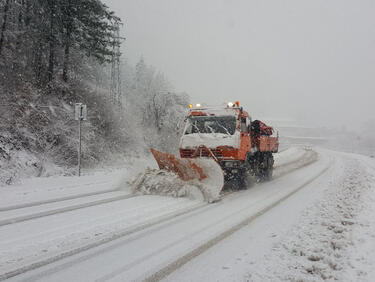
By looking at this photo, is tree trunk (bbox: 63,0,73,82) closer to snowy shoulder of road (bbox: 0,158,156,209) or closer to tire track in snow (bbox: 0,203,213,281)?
snowy shoulder of road (bbox: 0,158,156,209)

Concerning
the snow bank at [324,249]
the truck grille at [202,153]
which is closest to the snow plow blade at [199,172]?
the truck grille at [202,153]

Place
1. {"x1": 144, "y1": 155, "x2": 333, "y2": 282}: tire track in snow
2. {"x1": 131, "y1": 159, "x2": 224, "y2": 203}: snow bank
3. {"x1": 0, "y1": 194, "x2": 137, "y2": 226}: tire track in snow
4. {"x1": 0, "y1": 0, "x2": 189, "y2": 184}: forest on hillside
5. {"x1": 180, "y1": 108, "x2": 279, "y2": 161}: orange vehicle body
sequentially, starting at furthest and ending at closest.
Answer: {"x1": 0, "y1": 0, "x2": 189, "y2": 184}: forest on hillside → {"x1": 180, "y1": 108, "x2": 279, "y2": 161}: orange vehicle body → {"x1": 131, "y1": 159, "x2": 224, "y2": 203}: snow bank → {"x1": 0, "y1": 194, "x2": 137, "y2": 226}: tire track in snow → {"x1": 144, "y1": 155, "x2": 333, "y2": 282}: tire track in snow

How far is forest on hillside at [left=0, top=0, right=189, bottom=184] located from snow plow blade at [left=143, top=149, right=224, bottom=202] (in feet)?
6.82

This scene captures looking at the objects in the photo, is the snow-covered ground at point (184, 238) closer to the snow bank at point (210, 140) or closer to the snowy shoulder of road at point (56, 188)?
the snowy shoulder of road at point (56, 188)

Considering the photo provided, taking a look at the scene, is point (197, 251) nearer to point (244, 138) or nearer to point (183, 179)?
point (183, 179)

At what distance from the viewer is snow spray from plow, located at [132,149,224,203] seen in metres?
7.41

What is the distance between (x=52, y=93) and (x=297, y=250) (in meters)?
17.0

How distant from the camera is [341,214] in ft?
19.5

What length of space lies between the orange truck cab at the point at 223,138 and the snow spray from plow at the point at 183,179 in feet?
3.05

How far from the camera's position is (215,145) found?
29.1 ft

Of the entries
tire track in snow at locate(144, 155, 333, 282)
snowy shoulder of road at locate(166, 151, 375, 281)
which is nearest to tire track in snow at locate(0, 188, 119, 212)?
tire track in snow at locate(144, 155, 333, 282)

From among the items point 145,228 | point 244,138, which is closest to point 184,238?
point 145,228

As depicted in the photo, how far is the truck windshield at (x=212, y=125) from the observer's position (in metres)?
9.23

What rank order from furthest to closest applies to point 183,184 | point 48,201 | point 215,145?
point 215,145, point 183,184, point 48,201
